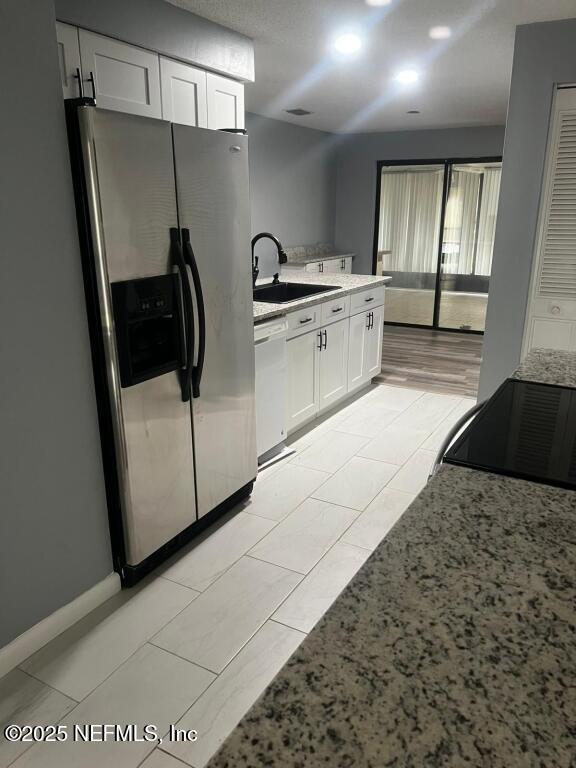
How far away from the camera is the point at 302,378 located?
3797mm

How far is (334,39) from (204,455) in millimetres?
2466

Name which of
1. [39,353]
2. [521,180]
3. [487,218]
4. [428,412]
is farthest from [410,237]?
[39,353]

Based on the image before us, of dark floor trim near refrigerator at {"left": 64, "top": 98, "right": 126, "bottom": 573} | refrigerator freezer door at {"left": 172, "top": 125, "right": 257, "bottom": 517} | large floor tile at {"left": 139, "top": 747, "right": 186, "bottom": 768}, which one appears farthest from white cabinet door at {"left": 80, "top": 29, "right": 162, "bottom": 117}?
large floor tile at {"left": 139, "top": 747, "right": 186, "bottom": 768}

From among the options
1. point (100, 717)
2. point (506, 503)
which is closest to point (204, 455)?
point (100, 717)

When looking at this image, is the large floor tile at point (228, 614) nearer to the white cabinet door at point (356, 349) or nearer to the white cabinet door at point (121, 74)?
the white cabinet door at point (121, 74)

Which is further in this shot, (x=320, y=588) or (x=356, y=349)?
(x=356, y=349)

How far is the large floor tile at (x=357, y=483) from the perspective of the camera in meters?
3.03

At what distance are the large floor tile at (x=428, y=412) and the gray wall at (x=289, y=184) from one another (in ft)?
7.90

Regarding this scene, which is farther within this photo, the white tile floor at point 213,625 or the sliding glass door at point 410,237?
the sliding glass door at point 410,237

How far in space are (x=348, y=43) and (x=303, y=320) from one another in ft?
5.35

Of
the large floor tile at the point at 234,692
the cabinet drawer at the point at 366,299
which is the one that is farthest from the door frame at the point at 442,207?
the large floor tile at the point at 234,692

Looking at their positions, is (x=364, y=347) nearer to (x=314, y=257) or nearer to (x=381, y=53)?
(x=381, y=53)

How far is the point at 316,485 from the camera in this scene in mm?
3199

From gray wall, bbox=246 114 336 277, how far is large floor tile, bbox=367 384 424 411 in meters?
2.01
